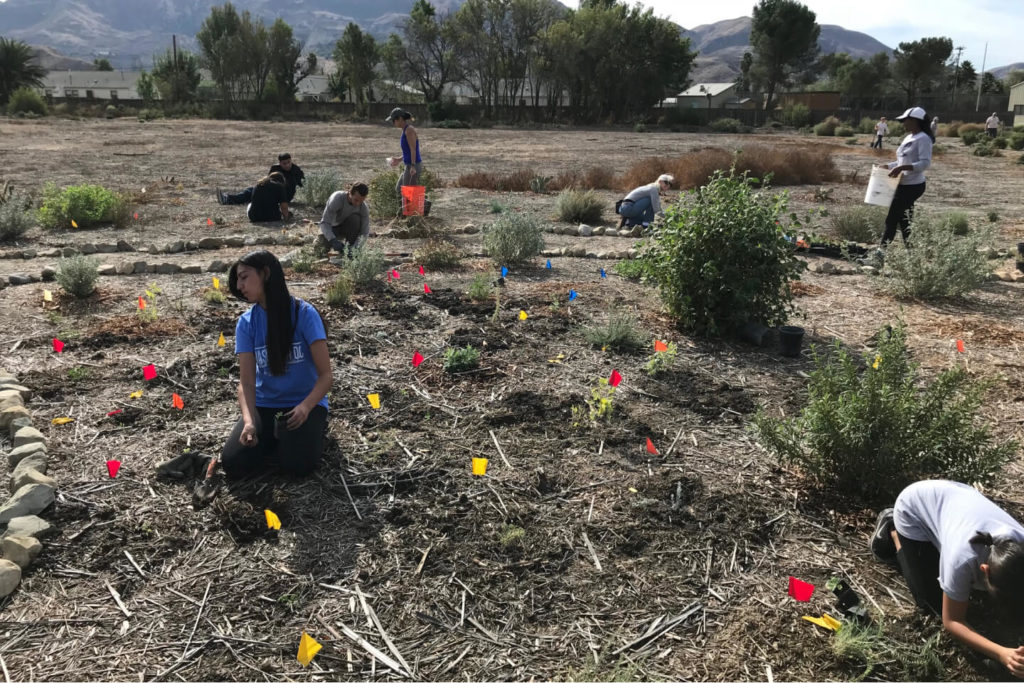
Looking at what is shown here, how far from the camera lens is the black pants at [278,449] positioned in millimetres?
3426

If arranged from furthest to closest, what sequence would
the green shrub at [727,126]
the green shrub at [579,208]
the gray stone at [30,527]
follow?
the green shrub at [727,126]
the green shrub at [579,208]
the gray stone at [30,527]

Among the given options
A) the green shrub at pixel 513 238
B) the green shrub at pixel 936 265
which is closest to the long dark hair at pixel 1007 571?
the green shrub at pixel 936 265

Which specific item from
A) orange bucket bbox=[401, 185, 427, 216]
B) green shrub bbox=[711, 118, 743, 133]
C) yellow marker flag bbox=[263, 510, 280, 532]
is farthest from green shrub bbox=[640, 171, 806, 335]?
green shrub bbox=[711, 118, 743, 133]

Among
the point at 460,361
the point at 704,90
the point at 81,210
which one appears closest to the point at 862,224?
the point at 460,361

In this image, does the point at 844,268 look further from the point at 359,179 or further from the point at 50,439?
the point at 359,179

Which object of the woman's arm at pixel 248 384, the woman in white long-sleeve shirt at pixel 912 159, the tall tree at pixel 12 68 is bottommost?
the woman's arm at pixel 248 384

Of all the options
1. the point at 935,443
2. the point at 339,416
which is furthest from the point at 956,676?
the point at 339,416

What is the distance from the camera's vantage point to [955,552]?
7.67ft

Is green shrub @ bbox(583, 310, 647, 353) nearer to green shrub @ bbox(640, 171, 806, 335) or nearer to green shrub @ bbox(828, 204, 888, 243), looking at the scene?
green shrub @ bbox(640, 171, 806, 335)

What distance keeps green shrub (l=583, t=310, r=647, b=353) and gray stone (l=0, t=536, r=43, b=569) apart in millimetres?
3630

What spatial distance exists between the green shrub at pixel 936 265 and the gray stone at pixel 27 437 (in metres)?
7.06

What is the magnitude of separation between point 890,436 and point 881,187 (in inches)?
228

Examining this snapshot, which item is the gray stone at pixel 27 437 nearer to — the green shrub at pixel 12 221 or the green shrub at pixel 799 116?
the green shrub at pixel 12 221

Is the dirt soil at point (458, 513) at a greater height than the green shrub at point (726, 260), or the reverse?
the green shrub at point (726, 260)
